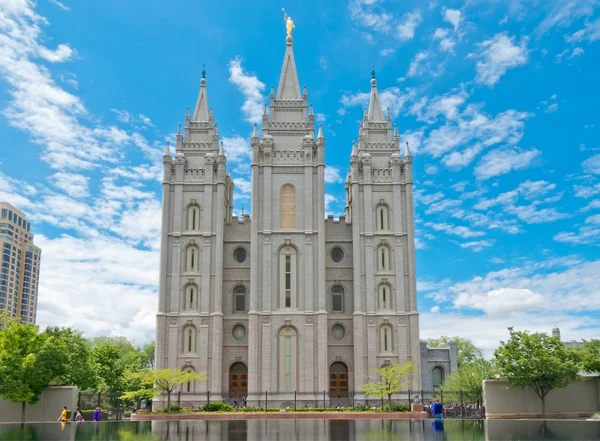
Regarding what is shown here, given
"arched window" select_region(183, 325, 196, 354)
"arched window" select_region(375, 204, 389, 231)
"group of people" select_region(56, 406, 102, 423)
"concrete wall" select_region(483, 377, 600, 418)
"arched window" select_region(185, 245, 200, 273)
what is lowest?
"group of people" select_region(56, 406, 102, 423)

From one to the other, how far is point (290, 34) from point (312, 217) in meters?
19.4

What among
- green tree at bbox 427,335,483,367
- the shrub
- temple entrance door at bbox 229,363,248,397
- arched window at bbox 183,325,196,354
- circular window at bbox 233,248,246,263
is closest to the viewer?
the shrub

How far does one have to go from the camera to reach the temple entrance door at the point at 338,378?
5484cm

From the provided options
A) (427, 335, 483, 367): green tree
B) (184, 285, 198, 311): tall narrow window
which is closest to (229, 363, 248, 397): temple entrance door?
(184, 285, 198, 311): tall narrow window

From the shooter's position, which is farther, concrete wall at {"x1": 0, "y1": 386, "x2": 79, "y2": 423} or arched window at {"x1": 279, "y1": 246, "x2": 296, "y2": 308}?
arched window at {"x1": 279, "y1": 246, "x2": 296, "y2": 308}

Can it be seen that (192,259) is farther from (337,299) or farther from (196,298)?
(337,299)

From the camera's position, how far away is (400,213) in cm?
5709

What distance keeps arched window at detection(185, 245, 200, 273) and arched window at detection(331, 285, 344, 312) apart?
464 inches

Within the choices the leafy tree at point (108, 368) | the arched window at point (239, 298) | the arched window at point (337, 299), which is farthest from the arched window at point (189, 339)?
the arched window at point (337, 299)

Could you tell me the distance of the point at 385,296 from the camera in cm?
5572

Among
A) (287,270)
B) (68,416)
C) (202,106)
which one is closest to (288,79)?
(202,106)

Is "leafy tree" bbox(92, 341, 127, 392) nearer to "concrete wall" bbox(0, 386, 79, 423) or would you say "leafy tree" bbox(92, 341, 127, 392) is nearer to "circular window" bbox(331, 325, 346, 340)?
"concrete wall" bbox(0, 386, 79, 423)

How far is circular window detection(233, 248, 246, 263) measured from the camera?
5753 centimetres

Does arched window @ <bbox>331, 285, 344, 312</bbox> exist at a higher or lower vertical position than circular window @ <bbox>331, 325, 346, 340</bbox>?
higher
